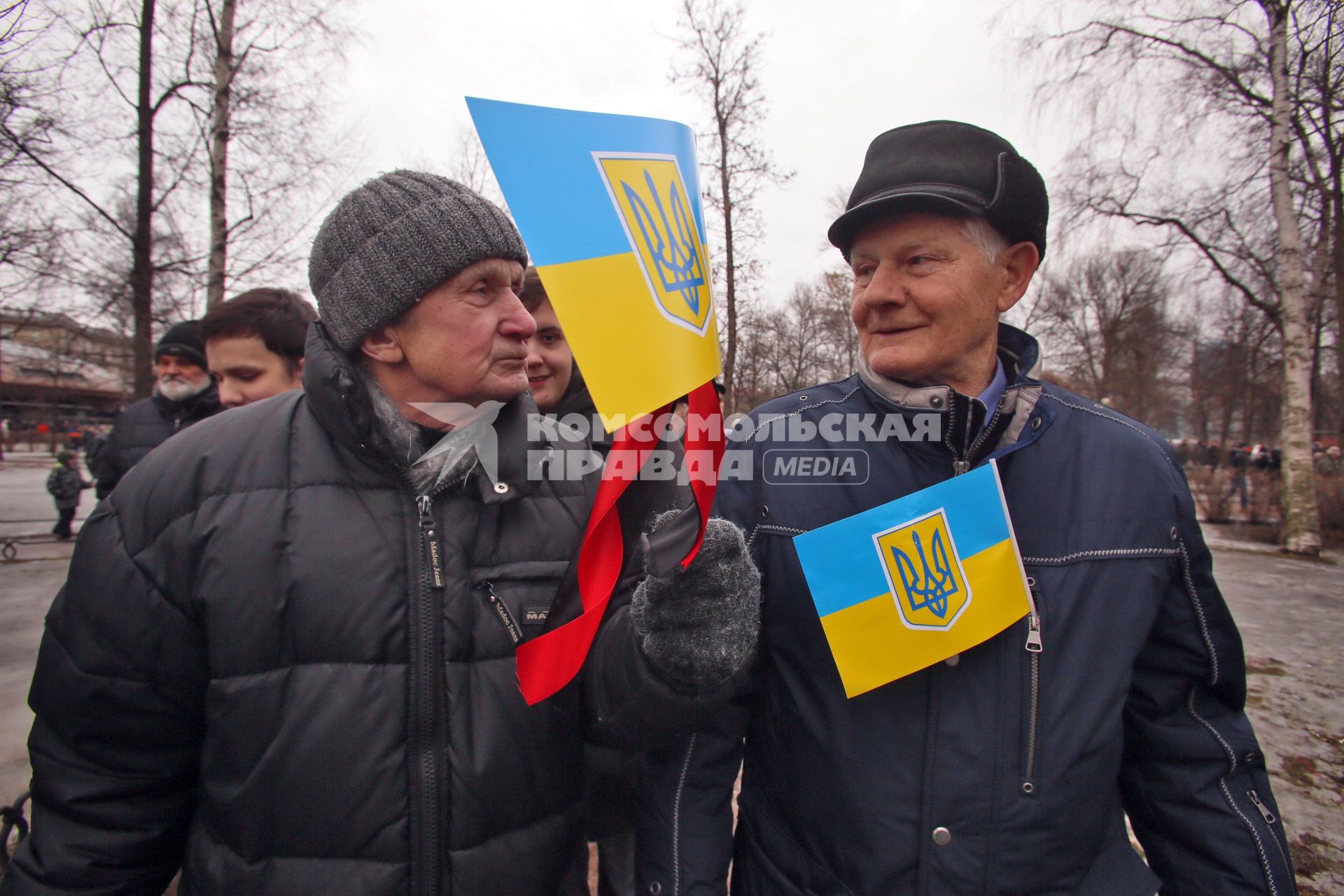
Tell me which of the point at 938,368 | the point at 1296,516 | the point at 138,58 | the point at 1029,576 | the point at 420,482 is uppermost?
the point at 138,58

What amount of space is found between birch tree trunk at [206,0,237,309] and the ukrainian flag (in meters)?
8.54

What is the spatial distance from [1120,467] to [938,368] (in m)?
0.38

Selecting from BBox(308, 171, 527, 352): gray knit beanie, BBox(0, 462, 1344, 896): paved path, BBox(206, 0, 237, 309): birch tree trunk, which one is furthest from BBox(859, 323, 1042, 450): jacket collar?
BBox(206, 0, 237, 309): birch tree trunk

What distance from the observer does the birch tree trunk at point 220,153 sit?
7605 millimetres

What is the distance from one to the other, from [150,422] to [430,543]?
3.18m

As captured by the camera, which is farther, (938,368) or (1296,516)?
(1296,516)

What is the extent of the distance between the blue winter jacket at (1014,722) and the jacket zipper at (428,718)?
1.35ft

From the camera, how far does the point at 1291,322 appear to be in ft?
29.7

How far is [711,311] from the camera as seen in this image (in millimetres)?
932

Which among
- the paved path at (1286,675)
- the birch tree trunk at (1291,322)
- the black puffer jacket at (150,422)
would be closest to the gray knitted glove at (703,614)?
the paved path at (1286,675)

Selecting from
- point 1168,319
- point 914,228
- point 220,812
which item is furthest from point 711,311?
point 1168,319

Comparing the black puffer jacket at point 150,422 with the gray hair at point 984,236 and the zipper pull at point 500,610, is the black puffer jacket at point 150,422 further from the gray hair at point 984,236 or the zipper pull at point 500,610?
the gray hair at point 984,236

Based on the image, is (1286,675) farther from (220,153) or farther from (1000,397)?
(220,153)

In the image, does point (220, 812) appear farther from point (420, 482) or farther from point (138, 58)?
point (138, 58)
